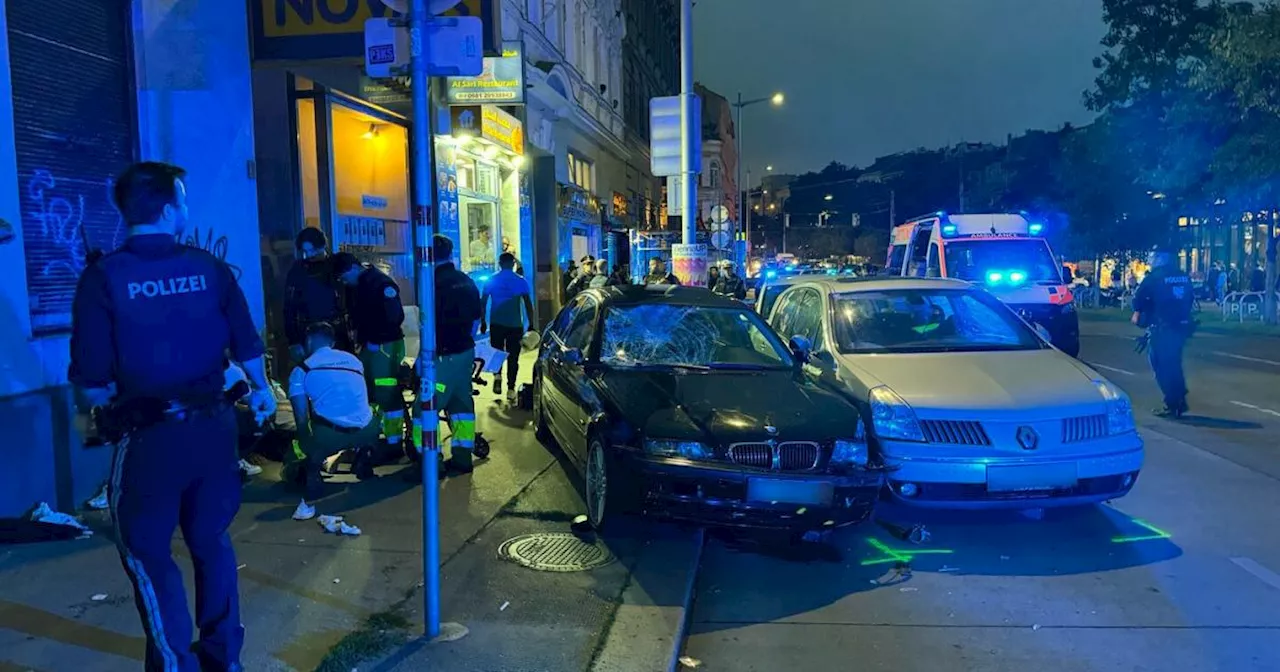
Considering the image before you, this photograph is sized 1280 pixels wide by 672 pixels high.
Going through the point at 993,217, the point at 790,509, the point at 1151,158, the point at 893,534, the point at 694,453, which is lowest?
the point at 893,534

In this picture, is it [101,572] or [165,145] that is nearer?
[101,572]

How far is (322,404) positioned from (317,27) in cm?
377

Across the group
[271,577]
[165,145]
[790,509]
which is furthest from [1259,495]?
[165,145]

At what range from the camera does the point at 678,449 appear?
4996mm

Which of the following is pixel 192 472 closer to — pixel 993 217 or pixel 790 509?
pixel 790 509

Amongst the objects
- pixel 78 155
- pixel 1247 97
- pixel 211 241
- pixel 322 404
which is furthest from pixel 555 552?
pixel 1247 97

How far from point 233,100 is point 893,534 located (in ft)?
20.3

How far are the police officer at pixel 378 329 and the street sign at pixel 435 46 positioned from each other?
9.78 feet

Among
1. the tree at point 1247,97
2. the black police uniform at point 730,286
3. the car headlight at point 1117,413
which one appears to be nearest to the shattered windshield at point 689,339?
the car headlight at point 1117,413

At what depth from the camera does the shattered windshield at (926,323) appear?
262 inches

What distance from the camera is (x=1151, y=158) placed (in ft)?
72.7

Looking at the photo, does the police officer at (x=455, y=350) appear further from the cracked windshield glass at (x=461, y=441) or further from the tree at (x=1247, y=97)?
the tree at (x=1247, y=97)

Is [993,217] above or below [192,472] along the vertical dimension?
above

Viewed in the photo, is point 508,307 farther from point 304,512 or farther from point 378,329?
point 304,512
